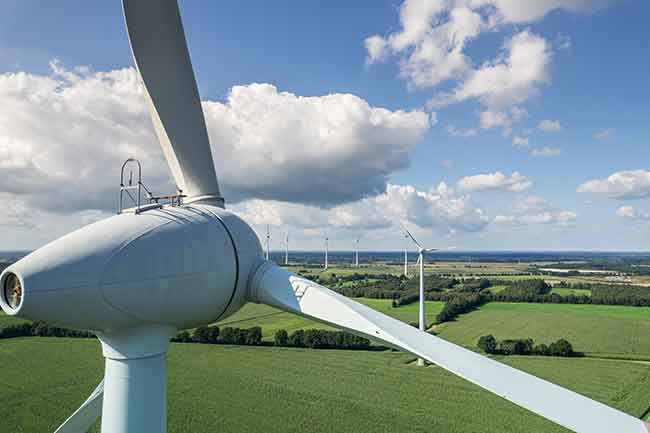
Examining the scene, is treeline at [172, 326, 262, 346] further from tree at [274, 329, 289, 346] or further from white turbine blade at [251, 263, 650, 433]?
white turbine blade at [251, 263, 650, 433]

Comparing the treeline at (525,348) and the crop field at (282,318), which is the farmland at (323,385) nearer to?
the crop field at (282,318)

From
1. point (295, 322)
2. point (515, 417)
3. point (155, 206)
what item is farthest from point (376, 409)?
point (295, 322)

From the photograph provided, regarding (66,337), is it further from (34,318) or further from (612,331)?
(612,331)

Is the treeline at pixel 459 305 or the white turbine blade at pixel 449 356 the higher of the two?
the white turbine blade at pixel 449 356

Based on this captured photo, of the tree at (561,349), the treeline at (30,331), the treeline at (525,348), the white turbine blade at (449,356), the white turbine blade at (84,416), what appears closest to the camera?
the white turbine blade at (449,356)

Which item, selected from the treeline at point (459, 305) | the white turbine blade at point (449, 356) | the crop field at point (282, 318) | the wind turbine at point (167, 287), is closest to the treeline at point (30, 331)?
the crop field at point (282, 318)

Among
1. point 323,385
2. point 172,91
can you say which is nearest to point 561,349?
point 323,385

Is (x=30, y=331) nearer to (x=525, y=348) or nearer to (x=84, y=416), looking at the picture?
(x=84, y=416)
